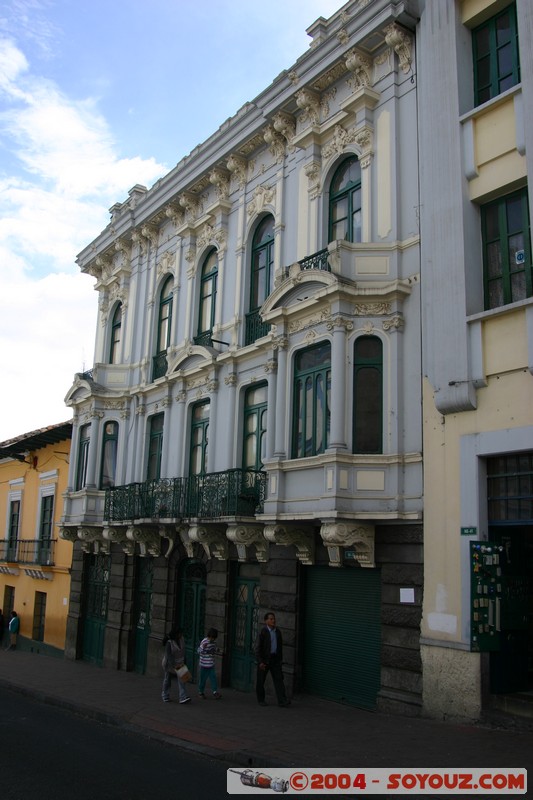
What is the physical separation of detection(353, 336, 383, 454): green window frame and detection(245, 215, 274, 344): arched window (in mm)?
4113

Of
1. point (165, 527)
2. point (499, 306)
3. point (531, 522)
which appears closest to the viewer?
point (531, 522)

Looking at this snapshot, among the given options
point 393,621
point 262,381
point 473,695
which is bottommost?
point 473,695

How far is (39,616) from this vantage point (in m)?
27.9

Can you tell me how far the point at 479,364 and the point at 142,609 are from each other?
13.1 metres

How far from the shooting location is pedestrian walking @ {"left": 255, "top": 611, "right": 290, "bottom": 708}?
13523 millimetres

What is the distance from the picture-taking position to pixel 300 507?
13836 millimetres

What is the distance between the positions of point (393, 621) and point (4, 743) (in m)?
6.26

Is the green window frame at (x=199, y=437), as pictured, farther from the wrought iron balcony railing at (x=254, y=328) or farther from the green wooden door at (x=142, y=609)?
the green wooden door at (x=142, y=609)

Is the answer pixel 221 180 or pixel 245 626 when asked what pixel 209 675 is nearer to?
pixel 245 626

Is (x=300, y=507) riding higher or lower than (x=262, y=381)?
lower

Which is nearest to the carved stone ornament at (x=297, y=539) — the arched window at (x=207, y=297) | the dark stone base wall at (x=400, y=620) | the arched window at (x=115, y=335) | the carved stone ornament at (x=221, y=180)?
the dark stone base wall at (x=400, y=620)

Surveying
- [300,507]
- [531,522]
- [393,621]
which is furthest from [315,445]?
[531,522]

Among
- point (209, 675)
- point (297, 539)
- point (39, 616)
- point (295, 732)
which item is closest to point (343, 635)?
point (297, 539)

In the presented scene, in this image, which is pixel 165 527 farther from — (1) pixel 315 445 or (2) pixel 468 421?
(2) pixel 468 421
